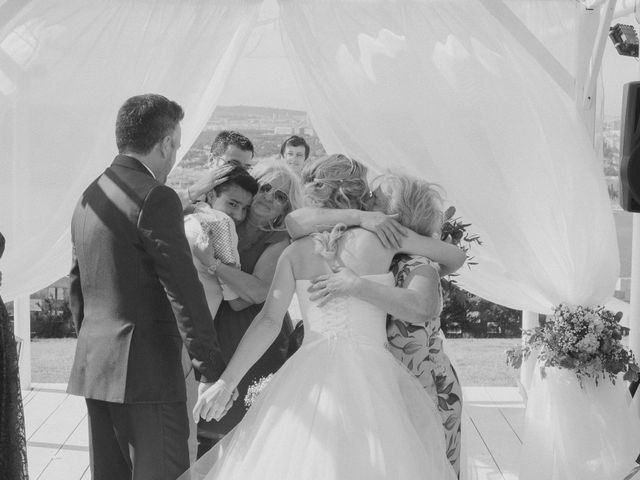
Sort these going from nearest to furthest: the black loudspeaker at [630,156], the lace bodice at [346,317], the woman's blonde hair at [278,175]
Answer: the lace bodice at [346,317] → the black loudspeaker at [630,156] → the woman's blonde hair at [278,175]

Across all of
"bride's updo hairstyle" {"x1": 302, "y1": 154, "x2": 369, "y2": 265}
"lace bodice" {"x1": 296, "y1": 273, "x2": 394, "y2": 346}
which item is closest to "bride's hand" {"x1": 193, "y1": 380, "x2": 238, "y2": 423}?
"lace bodice" {"x1": 296, "y1": 273, "x2": 394, "y2": 346}

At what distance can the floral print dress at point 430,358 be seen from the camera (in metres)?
3.13

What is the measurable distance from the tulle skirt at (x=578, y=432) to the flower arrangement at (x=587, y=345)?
0.20 feet

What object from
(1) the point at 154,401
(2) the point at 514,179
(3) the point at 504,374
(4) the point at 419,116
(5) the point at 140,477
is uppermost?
(4) the point at 419,116

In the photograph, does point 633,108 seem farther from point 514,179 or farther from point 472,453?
point 472,453

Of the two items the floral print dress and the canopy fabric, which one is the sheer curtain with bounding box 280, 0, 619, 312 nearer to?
the canopy fabric

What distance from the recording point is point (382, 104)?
13.4ft

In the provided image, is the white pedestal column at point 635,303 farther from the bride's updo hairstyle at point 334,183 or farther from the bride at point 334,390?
the bride's updo hairstyle at point 334,183

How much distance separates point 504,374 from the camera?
8.52 m

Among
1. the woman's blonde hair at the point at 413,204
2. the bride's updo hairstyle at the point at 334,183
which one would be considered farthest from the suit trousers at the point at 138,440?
the woman's blonde hair at the point at 413,204

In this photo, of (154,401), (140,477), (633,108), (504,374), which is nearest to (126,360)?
(154,401)

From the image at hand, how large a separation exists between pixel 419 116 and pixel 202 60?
3.19 feet

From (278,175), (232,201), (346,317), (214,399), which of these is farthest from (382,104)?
(214,399)

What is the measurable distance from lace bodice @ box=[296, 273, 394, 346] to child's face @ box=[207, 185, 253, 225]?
0.65 m
